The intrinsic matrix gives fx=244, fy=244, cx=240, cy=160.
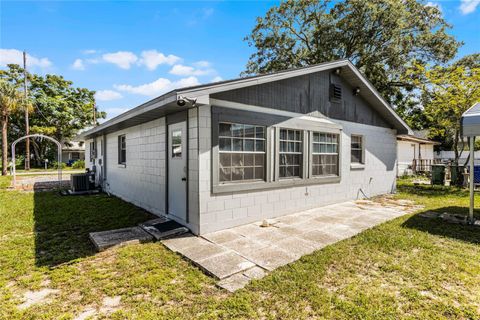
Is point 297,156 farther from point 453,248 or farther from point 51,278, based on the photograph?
point 51,278

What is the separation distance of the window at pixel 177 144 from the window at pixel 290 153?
243 cm

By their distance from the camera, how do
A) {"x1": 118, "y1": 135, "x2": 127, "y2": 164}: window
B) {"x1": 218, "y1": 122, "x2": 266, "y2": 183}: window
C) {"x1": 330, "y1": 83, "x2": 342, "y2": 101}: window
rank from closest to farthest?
{"x1": 218, "y1": 122, "x2": 266, "y2": 183}: window → {"x1": 330, "y1": 83, "x2": 342, "y2": 101}: window → {"x1": 118, "y1": 135, "x2": 127, "y2": 164}: window

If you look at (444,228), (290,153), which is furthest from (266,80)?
(444,228)

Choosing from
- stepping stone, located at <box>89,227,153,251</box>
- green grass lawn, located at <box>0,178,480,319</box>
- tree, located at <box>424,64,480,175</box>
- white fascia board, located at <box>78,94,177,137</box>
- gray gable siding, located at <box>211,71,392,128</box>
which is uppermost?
tree, located at <box>424,64,480,175</box>

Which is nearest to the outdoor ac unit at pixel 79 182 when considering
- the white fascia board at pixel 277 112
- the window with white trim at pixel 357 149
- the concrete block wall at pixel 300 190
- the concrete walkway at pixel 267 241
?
the concrete walkway at pixel 267 241

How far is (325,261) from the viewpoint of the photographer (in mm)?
3547

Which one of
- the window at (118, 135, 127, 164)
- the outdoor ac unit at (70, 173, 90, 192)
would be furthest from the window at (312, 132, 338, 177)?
the outdoor ac unit at (70, 173, 90, 192)

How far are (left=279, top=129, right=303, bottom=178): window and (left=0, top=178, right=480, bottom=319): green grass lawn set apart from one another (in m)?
2.28

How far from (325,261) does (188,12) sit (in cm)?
827

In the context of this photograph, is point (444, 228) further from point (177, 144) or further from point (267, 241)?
point (177, 144)

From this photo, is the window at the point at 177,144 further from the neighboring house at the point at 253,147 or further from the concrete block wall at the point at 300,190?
the concrete block wall at the point at 300,190

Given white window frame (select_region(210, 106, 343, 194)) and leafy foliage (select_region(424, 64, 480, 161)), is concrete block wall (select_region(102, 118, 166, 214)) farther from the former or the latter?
leafy foliage (select_region(424, 64, 480, 161))

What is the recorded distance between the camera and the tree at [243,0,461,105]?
15133 mm

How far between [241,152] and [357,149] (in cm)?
532
